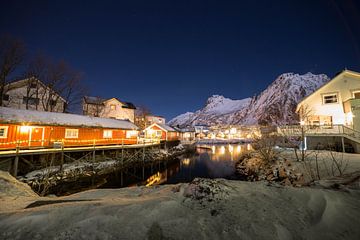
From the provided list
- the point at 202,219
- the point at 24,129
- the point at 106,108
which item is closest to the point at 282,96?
the point at 106,108

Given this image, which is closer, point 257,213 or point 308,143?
point 257,213

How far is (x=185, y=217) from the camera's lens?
9.30ft

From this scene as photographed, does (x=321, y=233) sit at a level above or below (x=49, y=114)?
below

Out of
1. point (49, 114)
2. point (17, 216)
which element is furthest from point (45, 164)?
point (17, 216)

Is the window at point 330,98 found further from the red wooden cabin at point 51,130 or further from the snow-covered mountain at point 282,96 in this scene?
the snow-covered mountain at point 282,96

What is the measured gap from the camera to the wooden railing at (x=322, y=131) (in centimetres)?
1681

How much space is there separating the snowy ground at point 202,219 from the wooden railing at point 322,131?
52.7ft

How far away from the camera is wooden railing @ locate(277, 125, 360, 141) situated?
55.1ft

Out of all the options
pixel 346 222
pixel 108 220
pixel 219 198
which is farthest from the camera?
pixel 219 198

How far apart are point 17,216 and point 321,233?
5.28 meters

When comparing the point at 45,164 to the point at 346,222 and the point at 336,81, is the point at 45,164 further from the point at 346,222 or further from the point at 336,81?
the point at 336,81

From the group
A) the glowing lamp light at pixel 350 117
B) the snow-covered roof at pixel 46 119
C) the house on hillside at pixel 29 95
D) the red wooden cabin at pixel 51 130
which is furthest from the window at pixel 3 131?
the glowing lamp light at pixel 350 117

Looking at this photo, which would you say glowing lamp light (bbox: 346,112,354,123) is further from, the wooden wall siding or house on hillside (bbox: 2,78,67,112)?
house on hillside (bbox: 2,78,67,112)

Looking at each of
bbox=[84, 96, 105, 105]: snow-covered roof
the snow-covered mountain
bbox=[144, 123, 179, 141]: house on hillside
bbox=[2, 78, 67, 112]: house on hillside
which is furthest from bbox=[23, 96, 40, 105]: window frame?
the snow-covered mountain
